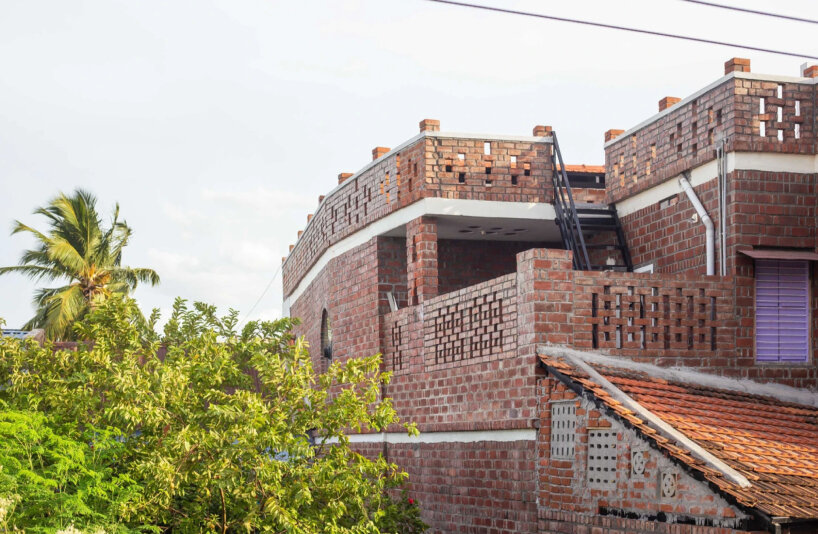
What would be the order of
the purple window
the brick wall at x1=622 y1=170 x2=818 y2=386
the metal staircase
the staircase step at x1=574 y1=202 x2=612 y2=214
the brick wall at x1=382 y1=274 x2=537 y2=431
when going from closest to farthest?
the brick wall at x1=382 y1=274 x2=537 y2=431
the brick wall at x1=622 y1=170 x2=818 y2=386
the purple window
the metal staircase
the staircase step at x1=574 y1=202 x2=612 y2=214

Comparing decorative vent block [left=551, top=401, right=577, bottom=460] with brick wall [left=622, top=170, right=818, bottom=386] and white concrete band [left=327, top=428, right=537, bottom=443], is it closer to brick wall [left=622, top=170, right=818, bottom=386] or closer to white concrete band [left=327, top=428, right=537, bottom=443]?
white concrete band [left=327, top=428, right=537, bottom=443]

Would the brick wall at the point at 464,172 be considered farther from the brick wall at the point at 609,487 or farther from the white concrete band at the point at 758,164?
the brick wall at the point at 609,487

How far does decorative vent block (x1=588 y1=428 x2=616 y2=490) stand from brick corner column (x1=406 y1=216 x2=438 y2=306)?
15.8ft

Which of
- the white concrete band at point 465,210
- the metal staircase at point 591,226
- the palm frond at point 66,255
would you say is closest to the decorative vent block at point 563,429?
the metal staircase at point 591,226

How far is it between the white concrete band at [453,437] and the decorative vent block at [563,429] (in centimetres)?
43

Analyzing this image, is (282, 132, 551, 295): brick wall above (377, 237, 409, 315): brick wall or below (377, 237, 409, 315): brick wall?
above

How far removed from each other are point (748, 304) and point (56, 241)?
20.6 metres

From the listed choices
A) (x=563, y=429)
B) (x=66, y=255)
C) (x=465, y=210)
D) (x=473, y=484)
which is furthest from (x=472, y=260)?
(x=66, y=255)

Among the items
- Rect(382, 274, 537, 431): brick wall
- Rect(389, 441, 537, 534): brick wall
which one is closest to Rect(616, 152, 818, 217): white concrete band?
Rect(382, 274, 537, 431): brick wall

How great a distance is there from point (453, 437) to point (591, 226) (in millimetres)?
3920

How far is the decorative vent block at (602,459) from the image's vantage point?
1106 centimetres

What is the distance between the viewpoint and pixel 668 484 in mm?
10234

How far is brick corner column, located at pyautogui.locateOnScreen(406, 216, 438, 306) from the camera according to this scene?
1581 cm

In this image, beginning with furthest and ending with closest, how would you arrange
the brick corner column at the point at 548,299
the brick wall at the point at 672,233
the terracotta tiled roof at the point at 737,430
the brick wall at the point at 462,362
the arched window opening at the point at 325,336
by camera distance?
the arched window opening at the point at 325,336, the brick wall at the point at 672,233, the brick wall at the point at 462,362, the brick corner column at the point at 548,299, the terracotta tiled roof at the point at 737,430
